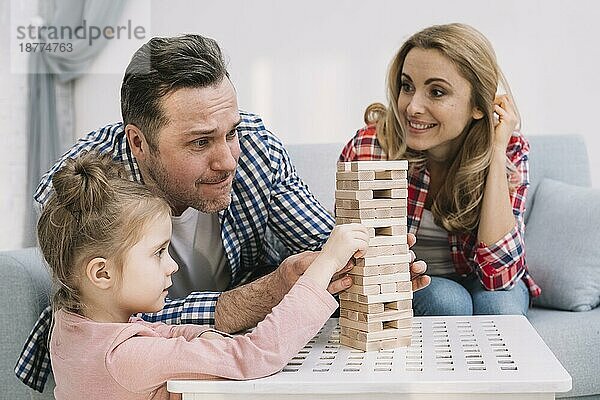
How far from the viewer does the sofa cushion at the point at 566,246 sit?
207 cm

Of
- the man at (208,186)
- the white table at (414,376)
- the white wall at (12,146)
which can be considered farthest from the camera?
the white wall at (12,146)

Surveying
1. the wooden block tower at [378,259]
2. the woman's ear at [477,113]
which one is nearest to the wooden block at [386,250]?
the wooden block tower at [378,259]

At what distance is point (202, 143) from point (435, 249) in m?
0.69

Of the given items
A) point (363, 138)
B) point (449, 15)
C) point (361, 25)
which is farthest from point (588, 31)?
point (363, 138)

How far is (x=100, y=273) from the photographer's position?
1.26 metres

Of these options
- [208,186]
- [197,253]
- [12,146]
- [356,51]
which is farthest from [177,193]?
[356,51]

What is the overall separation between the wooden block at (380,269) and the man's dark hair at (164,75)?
545 millimetres

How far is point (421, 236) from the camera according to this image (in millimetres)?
2070

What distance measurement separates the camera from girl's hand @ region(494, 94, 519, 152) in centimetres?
198

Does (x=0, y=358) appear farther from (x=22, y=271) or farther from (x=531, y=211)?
(x=531, y=211)

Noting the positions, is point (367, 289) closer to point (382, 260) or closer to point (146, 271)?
point (382, 260)

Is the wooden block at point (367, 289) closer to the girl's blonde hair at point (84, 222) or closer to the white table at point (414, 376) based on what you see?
the white table at point (414, 376)

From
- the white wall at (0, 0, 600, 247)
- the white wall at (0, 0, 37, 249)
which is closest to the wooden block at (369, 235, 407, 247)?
the white wall at (0, 0, 37, 249)

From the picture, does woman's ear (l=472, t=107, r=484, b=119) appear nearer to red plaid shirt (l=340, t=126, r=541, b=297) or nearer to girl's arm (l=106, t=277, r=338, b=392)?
red plaid shirt (l=340, t=126, r=541, b=297)
